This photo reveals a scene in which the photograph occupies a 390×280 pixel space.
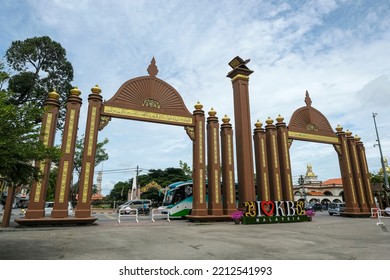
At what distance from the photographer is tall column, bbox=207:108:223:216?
15516 millimetres

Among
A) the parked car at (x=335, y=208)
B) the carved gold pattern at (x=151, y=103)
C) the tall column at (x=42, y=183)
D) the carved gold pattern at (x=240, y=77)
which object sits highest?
the carved gold pattern at (x=240, y=77)

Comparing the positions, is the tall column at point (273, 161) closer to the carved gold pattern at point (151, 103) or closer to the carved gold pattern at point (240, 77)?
the carved gold pattern at point (240, 77)

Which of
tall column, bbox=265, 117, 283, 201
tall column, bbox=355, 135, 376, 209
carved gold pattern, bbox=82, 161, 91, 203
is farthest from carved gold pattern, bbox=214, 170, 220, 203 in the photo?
tall column, bbox=355, 135, 376, 209

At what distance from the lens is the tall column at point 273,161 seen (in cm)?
1775

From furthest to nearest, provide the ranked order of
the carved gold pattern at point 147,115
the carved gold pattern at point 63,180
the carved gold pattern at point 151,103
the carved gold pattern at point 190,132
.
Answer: the carved gold pattern at point 190,132 → the carved gold pattern at point 151,103 → the carved gold pattern at point 147,115 → the carved gold pattern at point 63,180

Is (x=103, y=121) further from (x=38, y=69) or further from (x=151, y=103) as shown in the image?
(x=38, y=69)

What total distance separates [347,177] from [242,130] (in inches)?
420

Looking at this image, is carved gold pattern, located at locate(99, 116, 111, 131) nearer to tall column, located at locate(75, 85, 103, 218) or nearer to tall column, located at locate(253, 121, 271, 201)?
tall column, located at locate(75, 85, 103, 218)

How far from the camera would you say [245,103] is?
17.1 metres

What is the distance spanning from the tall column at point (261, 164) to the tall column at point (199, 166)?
14.3 feet

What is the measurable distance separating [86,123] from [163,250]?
31.0 feet

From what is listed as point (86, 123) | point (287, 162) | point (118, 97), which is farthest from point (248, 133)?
point (86, 123)

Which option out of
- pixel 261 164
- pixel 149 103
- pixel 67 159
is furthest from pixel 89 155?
pixel 261 164

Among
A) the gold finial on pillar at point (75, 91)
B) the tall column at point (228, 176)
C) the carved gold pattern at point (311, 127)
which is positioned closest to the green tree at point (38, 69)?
the gold finial on pillar at point (75, 91)
